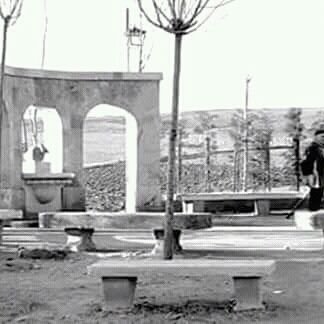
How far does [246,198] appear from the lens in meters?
26.3

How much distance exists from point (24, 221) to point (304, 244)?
7.79m

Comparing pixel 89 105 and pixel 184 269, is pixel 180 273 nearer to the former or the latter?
pixel 184 269

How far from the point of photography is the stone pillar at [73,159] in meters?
22.8

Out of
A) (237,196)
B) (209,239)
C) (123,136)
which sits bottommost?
(209,239)

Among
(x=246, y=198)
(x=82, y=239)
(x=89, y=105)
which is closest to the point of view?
(x=82, y=239)

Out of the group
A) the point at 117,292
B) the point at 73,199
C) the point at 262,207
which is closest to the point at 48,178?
the point at 73,199

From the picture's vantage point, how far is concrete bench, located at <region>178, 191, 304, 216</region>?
25344mm

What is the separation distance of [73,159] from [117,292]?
15261mm

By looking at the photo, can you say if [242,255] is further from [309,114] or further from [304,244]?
[309,114]

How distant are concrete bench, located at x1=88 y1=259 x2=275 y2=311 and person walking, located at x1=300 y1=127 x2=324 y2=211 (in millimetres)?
2626

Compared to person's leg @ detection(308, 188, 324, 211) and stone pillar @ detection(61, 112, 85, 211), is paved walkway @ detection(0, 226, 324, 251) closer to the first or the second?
stone pillar @ detection(61, 112, 85, 211)

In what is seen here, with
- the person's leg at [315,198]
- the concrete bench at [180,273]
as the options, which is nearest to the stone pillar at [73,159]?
the person's leg at [315,198]

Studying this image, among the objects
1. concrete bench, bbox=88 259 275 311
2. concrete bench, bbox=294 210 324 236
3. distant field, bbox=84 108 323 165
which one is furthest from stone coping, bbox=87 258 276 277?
distant field, bbox=84 108 323 165

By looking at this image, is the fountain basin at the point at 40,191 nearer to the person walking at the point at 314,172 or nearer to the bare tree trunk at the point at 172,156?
the bare tree trunk at the point at 172,156
